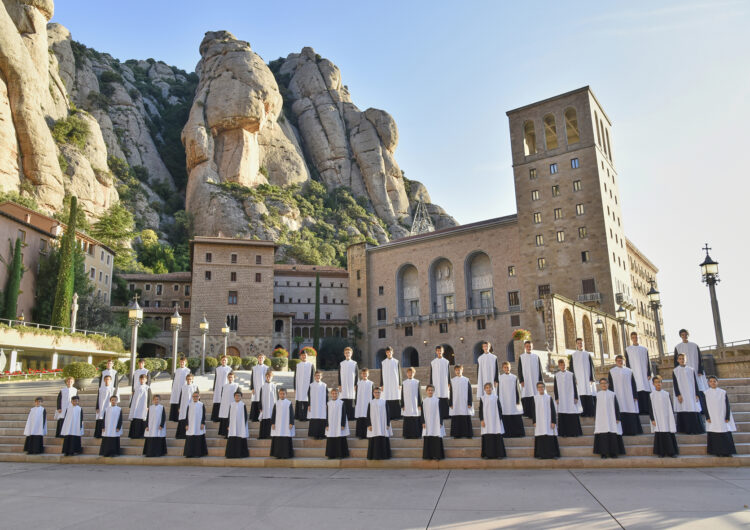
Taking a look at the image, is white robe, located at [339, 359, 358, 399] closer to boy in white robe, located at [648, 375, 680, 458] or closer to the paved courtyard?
the paved courtyard

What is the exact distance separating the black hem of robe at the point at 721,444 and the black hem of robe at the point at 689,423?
997 millimetres

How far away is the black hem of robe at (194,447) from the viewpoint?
37.7 ft

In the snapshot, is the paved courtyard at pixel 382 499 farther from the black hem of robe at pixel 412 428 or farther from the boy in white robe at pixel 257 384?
the boy in white robe at pixel 257 384

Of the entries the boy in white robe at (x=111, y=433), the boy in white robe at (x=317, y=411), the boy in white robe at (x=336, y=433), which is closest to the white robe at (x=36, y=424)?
the boy in white robe at (x=111, y=433)

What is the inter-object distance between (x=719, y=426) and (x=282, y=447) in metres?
8.32

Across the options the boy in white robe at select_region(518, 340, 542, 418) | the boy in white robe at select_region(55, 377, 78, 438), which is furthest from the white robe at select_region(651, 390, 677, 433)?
the boy in white robe at select_region(55, 377, 78, 438)

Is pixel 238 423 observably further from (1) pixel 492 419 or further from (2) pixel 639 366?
(2) pixel 639 366

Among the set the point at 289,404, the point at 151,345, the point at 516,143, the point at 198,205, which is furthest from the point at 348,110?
the point at 289,404

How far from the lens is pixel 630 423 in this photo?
1074 centimetres

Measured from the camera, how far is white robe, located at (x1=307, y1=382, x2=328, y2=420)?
11812 mm

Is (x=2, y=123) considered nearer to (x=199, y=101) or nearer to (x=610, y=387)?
(x=199, y=101)

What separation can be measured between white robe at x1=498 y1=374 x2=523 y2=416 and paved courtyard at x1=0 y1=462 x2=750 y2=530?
2145 millimetres

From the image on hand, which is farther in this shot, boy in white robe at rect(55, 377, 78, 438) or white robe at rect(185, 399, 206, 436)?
boy in white robe at rect(55, 377, 78, 438)

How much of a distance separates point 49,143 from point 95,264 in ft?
50.8
